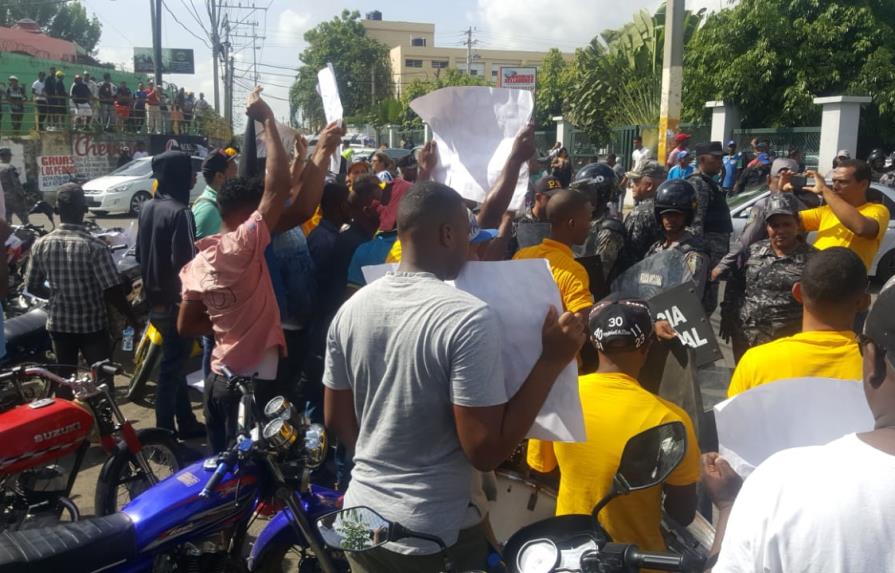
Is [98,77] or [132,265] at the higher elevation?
[98,77]

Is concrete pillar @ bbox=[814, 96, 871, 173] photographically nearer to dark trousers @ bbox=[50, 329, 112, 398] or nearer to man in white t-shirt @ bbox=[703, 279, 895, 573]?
dark trousers @ bbox=[50, 329, 112, 398]

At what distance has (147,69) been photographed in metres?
48.4

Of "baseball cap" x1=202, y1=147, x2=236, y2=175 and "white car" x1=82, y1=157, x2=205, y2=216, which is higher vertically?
"baseball cap" x1=202, y1=147, x2=236, y2=175

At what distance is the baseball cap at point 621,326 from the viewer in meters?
2.54

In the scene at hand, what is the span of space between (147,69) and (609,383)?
5169 cm

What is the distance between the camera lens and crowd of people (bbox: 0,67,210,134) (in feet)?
74.9

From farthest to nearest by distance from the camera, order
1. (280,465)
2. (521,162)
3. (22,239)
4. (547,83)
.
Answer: (547,83) < (22,239) < (521,162) < (280,465)

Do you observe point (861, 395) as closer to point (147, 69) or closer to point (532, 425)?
point (532, 425)

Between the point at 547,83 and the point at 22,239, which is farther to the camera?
the point at 547,83

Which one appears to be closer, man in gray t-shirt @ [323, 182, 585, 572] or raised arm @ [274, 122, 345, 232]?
man in gray t-shirt @ [323, 182, 585, 572]

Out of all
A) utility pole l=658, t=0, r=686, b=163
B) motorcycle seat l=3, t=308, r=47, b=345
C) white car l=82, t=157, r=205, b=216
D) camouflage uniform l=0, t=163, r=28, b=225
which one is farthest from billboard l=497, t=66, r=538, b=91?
white car l=82, t=157, r=205, b=216

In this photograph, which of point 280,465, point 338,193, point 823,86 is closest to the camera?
point 280,465

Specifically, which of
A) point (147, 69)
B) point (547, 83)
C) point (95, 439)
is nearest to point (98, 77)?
point (147, 69)

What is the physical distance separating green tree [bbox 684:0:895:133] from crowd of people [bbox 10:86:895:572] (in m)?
15.7
